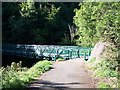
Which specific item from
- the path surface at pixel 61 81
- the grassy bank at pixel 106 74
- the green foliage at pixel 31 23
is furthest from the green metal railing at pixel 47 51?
the path surface at pixel 61 81

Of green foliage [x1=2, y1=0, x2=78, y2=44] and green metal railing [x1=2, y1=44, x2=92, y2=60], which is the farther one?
green foliage [x1=2, y1=0, x2=78, y2=44]

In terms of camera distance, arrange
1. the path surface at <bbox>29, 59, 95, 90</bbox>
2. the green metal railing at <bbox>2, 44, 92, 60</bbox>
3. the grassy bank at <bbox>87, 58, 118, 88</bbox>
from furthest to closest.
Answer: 1. the green metal railing at <bbox>2, 44, 92, 60</bbox>
2. the grassy bank at <bbox>87, 58, 118, 88</bbox>
3. the path surface at <bbox>29, 59, 95, 90</bbox>

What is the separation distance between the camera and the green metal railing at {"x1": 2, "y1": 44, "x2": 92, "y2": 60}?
1217 inches

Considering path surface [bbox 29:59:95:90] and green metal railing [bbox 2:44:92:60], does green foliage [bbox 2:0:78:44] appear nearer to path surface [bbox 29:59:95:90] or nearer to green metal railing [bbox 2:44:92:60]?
green metal railing [bbox 2:44:92:60]

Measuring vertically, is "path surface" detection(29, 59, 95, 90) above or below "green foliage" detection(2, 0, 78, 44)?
below

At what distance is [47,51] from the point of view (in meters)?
34.4

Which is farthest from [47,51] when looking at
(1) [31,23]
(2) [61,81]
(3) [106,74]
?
(2) [61,81]

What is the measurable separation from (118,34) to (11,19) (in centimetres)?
2808

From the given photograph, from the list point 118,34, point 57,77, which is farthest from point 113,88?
point 118,34

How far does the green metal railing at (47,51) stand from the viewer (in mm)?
30906

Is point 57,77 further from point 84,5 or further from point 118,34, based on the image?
point 84,5

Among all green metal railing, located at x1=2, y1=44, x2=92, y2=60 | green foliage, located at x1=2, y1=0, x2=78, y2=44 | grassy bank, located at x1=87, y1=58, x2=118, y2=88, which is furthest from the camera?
green foliage, located at x1=2, y1=0, x2=78, y2=44

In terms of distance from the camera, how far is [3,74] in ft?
40.3

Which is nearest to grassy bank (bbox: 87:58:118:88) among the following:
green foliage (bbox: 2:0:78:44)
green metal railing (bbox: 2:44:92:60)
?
green metal railing (bbox: 2:44:92:60)
